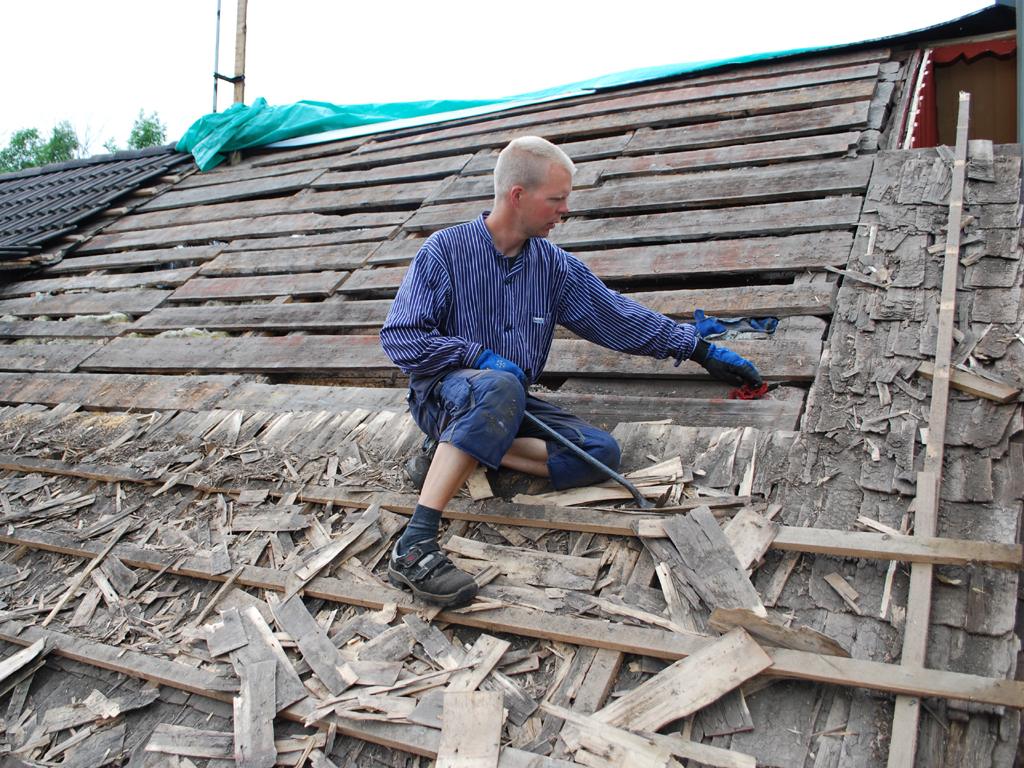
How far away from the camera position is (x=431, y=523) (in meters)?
2.18

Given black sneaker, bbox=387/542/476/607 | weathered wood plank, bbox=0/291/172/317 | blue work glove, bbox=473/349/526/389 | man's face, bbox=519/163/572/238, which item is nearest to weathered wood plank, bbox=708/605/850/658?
black sneaker, bbox=387/542/476/607

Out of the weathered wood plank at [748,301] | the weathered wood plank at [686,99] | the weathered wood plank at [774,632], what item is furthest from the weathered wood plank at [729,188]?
the weathered wood plank at [774,632]

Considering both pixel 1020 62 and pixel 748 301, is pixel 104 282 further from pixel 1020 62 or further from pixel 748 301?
pixel 1020 62

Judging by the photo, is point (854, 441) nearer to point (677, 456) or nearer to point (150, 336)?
point (677, 456)

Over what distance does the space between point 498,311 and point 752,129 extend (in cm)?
282

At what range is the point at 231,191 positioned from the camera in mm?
6215

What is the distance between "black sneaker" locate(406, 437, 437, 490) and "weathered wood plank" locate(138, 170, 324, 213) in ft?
13.2

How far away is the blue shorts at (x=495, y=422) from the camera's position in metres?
2.19

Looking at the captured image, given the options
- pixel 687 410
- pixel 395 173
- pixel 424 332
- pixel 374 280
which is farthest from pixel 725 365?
pixel 395 173

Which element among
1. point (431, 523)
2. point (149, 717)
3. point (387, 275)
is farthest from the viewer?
point (387, 275)

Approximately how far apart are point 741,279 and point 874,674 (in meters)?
2.15

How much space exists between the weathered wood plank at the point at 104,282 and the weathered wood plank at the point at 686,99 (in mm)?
2086

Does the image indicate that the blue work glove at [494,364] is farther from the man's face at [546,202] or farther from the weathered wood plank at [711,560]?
the weathered wood plank at [711,560]

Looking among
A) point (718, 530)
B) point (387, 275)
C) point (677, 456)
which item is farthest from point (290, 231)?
point (718, 530)
